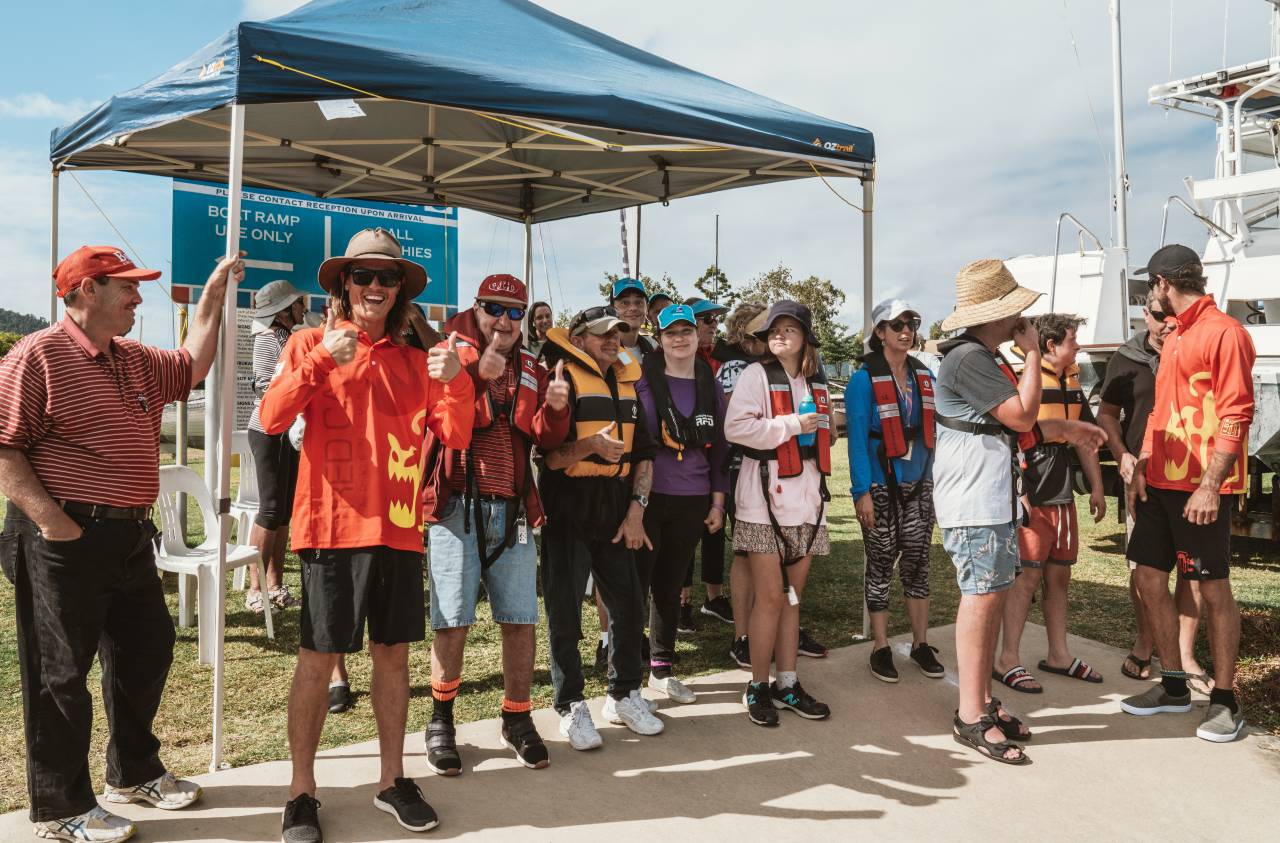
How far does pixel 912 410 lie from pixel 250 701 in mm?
3556

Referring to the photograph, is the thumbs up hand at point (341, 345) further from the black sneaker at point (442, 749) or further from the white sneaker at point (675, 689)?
the white sneaker at point (675, 689)

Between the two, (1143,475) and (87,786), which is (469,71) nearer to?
(87,786)

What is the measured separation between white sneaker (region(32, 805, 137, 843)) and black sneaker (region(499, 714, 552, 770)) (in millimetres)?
1333

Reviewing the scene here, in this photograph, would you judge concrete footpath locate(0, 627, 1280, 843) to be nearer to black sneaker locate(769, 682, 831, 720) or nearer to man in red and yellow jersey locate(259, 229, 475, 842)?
black sneaker locate(769, 682, 831, 720)

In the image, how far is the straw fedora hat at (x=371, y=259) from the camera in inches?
112

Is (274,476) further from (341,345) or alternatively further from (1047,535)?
(1047,535)

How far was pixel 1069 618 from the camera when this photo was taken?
19.4 feet

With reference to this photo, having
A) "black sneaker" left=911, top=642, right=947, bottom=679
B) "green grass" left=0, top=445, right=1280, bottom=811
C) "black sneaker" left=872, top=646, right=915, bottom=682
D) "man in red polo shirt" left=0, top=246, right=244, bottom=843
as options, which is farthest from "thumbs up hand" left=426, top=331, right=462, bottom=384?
"black sneaker" left=911, top=642, right=947, bottom=679

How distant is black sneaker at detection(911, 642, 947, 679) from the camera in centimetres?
453

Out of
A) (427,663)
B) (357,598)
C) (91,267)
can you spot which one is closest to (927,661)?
(427,663)

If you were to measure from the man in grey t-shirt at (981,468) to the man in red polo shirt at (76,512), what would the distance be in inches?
119

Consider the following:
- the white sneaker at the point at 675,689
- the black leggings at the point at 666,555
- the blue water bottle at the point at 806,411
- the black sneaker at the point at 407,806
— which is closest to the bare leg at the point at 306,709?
the black sneaker at the point at 407,806

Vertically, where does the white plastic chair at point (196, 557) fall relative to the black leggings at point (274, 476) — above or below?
below

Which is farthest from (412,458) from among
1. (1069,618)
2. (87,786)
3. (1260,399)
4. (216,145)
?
(1260,399)
